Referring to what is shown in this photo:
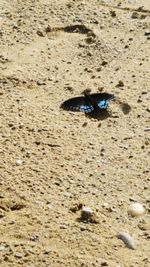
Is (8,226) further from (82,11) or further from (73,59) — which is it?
(82,11)

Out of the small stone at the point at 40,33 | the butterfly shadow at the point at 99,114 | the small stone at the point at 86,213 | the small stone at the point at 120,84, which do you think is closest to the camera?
the small stone at the point at 86,213

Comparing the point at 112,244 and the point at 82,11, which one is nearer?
the point at 112,244

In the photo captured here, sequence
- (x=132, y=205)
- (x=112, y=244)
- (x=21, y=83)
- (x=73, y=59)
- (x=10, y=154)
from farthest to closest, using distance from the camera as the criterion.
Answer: (x=73, y=59)
(x=21, y=83)
(x=10, y=154)
(x=132, y=205)
(x=112, y=244)

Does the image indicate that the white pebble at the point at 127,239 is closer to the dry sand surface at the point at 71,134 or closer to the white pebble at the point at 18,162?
the dry sand surface at the point at 71,134

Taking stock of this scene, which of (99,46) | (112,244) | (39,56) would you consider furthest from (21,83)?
(112,244)

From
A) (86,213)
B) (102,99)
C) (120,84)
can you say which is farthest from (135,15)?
(86,213)

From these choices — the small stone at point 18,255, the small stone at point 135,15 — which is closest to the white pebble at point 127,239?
the small stone at point 18,255

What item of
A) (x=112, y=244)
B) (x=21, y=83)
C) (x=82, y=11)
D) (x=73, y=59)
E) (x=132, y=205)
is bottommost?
(x=112, y=244)
